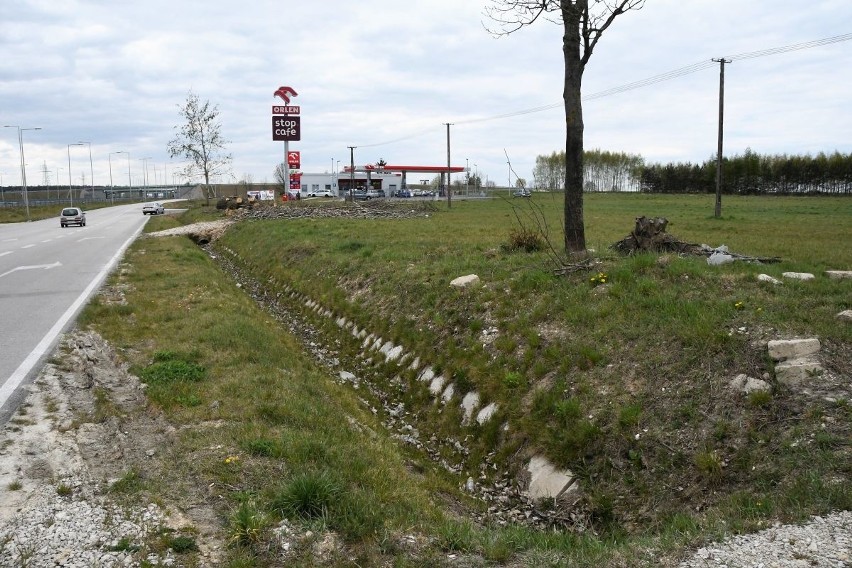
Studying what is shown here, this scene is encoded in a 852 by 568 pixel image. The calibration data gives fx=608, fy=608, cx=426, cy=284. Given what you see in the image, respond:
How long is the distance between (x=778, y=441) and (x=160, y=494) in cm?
498

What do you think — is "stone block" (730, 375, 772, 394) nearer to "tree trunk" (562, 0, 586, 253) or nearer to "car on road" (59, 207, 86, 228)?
"tree trunk" (562, 0, 586, 253)

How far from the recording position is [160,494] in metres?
4.41

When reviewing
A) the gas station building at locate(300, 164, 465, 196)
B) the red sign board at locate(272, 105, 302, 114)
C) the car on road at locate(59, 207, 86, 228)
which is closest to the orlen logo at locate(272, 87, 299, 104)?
the red sign board at locate(272, 105, 302, 114)

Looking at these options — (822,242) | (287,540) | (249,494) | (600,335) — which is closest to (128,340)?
(249,494)

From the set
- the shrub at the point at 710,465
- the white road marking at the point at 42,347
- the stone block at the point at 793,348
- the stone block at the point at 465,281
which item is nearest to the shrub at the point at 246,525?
the white road marking at the point at 42,347

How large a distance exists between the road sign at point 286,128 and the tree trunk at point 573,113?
1884 inches

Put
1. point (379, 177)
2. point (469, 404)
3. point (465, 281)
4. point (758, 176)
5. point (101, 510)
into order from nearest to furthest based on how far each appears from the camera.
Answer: point (101, 510) < point (469, 404) < point (465, 281) < point (758, 176) < point (379, 177)

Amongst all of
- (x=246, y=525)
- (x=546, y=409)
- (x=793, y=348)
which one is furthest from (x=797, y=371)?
(x=246, y=525)

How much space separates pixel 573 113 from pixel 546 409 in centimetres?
618

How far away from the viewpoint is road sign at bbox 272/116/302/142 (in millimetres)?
55156

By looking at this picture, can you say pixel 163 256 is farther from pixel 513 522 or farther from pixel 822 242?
pixel 822 242

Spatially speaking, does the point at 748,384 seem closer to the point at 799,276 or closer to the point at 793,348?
the point at 793,348

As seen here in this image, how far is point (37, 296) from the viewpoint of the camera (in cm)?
1219

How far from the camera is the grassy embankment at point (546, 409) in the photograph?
433cm
